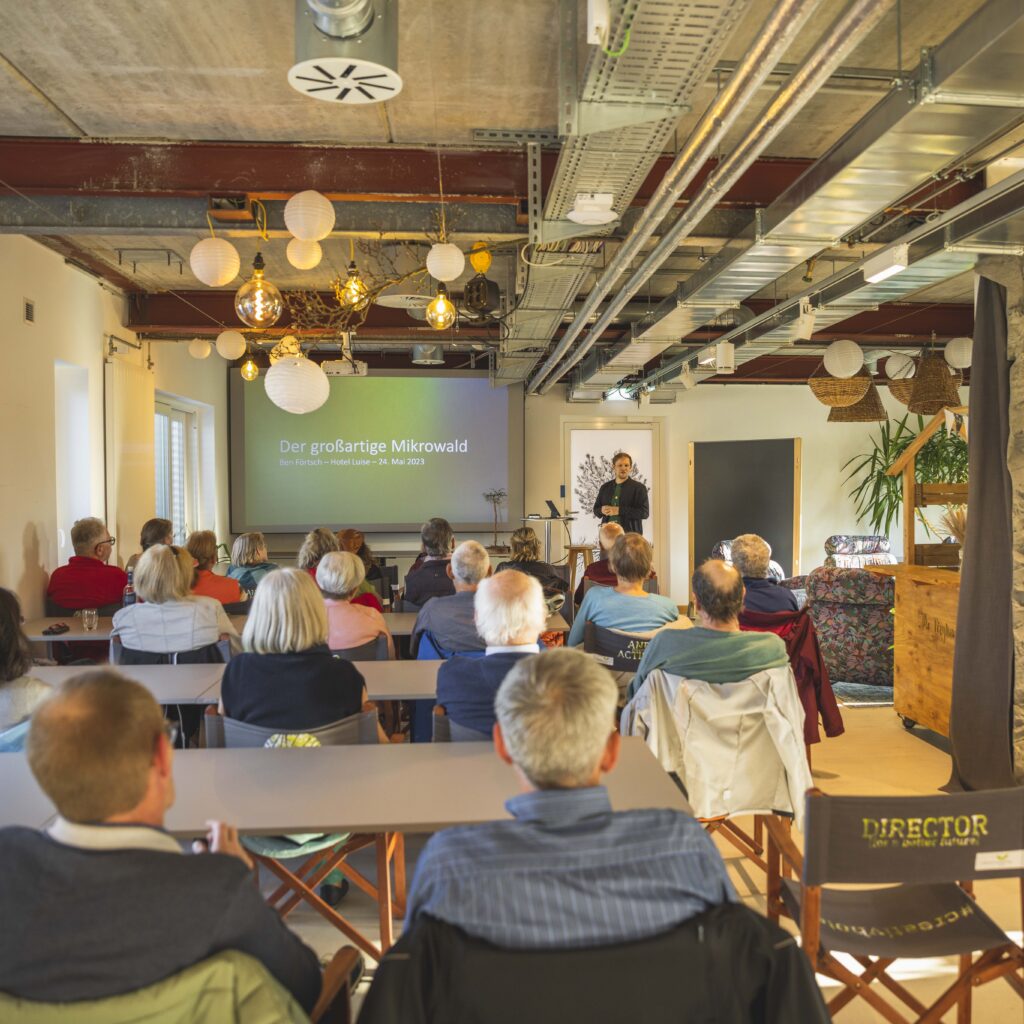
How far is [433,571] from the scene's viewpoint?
5.71 metres

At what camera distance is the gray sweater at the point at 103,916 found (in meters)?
1.31

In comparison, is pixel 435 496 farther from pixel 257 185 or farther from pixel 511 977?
pixel 511 977

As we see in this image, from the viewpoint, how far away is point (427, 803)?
2.22 meters

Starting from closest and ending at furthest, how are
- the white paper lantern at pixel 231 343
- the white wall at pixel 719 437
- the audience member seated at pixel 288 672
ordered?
the audience member seated at pixel 288 672 < the white paper lantern at pixel 231 343 < the white wall at pixel 719 437

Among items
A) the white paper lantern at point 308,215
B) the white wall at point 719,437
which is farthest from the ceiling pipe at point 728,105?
the white wall at point 719,437

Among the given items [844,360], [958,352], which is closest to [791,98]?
[844,360]

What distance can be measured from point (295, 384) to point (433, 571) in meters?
1.50

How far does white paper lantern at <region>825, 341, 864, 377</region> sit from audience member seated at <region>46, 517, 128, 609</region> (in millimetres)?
5408

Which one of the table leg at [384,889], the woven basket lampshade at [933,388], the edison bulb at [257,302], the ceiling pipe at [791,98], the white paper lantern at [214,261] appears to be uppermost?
the ceiling pipe at [791,98]

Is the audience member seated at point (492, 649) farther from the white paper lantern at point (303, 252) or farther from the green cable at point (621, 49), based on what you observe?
the white paper lantern at point (303, 252)

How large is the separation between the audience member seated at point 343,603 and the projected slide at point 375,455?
24.1 ft

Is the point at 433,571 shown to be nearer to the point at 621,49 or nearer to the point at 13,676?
the point at 13,676

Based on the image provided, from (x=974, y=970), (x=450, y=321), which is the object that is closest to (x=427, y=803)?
(x=974, y=970)

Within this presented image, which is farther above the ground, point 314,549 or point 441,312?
point 441,312
